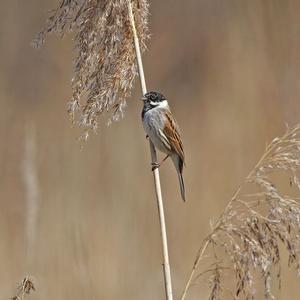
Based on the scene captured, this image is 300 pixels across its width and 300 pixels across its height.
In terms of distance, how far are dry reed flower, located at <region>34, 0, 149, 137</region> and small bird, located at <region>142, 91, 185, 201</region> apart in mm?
506

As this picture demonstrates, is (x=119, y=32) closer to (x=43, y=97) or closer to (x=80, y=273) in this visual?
(x=80, y=273)

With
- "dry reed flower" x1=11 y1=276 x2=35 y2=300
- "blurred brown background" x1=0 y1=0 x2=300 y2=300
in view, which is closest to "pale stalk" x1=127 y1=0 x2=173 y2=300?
"dry reed flower" x1=11 y1=276 x2=35 y2=300

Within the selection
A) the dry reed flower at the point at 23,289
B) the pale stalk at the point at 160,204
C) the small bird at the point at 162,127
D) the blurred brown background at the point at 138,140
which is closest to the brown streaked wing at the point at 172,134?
the small bird at the point at 162,127

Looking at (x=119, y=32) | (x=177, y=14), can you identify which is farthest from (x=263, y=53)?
(x=119, y=32)

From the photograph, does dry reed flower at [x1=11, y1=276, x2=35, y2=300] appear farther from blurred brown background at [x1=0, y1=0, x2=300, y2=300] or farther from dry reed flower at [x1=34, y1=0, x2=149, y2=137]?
blurred brown background at [x1=0, y1=0, x2=300, y2=300]

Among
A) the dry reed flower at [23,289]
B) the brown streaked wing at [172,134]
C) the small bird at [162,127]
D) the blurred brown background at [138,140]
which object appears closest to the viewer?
the dry reed flower at [23,289]

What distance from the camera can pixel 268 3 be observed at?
12.1ft

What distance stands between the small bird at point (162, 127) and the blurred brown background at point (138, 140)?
0.83m

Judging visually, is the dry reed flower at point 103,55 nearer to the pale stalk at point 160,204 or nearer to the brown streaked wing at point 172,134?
the pale stalk at point 160,204

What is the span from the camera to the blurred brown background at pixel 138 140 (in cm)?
339

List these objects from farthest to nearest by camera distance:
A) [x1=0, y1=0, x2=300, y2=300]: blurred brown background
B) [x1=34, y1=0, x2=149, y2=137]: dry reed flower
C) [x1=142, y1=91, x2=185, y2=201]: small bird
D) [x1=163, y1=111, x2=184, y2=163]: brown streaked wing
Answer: [x1=0, y1=0, x2=300, y2=300]: blurred brown background < [x1=163, y1=111, x2=184, y2=163]: brown streaked wing < [x1=142, y1=91, x2=185, y2=201]: small bird < [x1=34, y1=0, x2=149, y2=137]: dry reed flower

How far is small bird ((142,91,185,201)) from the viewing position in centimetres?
238

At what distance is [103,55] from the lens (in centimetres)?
183

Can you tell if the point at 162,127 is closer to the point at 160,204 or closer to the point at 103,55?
the point at 103,55
